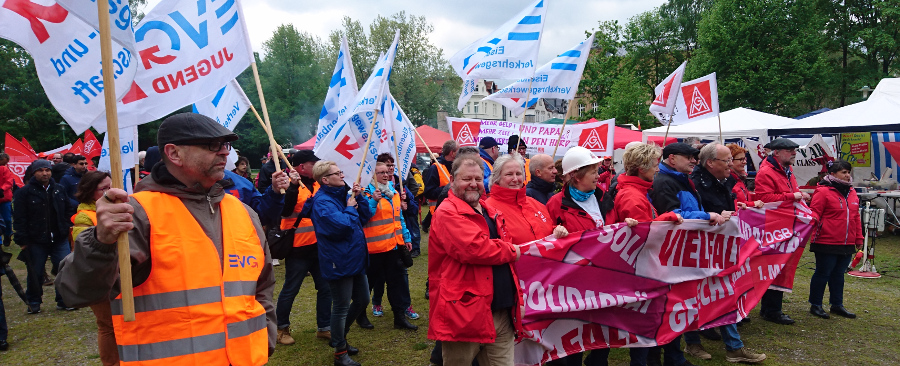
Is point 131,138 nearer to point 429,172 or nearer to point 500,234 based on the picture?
point 500,234

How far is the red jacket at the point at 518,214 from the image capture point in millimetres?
4031

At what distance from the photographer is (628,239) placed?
449 centimetres

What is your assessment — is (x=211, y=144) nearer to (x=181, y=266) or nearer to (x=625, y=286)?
(x=181, y=266)

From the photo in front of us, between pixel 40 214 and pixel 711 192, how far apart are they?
28.9 ft

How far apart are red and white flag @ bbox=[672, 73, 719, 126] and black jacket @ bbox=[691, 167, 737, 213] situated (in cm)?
365

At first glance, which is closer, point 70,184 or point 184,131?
point 184,131

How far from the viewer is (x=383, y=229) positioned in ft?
19.7

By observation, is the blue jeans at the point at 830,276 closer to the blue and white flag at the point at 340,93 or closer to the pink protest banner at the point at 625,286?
the pink protest banner at the point at 625,286

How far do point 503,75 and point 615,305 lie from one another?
3591mm

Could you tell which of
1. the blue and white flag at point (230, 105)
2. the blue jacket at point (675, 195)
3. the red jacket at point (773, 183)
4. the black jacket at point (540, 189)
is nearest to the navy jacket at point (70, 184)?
the blue and white flag at point (230, 105)

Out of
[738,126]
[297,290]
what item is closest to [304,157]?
[297,290]

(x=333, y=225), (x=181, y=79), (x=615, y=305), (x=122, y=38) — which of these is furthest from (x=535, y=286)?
(x=122, y=38)

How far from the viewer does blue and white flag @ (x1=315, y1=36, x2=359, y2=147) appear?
5805 millimetres

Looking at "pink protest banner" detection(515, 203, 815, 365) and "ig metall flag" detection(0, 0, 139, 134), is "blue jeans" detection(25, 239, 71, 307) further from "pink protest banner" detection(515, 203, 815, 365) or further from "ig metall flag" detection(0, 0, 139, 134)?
"pink protest banner" detection(515, 203, 815, 365)
